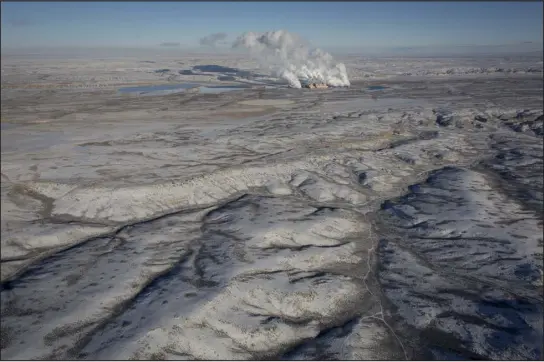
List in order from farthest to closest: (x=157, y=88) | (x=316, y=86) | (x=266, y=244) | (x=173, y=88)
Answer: (x=316, y=86)
(x=173, y=88)
(x=157, y=88)
(x=266, y=244)

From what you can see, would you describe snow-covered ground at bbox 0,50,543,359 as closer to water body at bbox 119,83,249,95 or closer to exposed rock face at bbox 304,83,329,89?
water body at bbox 119,83,249,95

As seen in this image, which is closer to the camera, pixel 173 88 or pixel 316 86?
pixel 173 88

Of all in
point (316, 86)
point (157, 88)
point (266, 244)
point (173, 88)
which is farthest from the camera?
point (316, 86)

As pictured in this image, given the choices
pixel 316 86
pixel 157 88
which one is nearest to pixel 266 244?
pixel 316 86

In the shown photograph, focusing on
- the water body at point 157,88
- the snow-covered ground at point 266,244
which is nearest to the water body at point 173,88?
the water body at point 157,88

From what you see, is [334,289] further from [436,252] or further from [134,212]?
[134,212]

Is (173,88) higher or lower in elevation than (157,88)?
higher

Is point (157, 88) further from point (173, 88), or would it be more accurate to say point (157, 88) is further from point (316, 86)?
point (316, 86)

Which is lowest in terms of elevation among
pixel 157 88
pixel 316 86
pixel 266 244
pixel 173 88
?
pixel 266 244

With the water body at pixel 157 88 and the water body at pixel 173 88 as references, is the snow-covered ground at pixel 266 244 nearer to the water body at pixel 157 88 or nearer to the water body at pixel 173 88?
the water body at pixel 173 88

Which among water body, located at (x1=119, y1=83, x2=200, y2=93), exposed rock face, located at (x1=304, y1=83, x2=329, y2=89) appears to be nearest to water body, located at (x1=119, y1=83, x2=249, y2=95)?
water body, located at (x1=119, y1=83, x2=200, y2=93)
